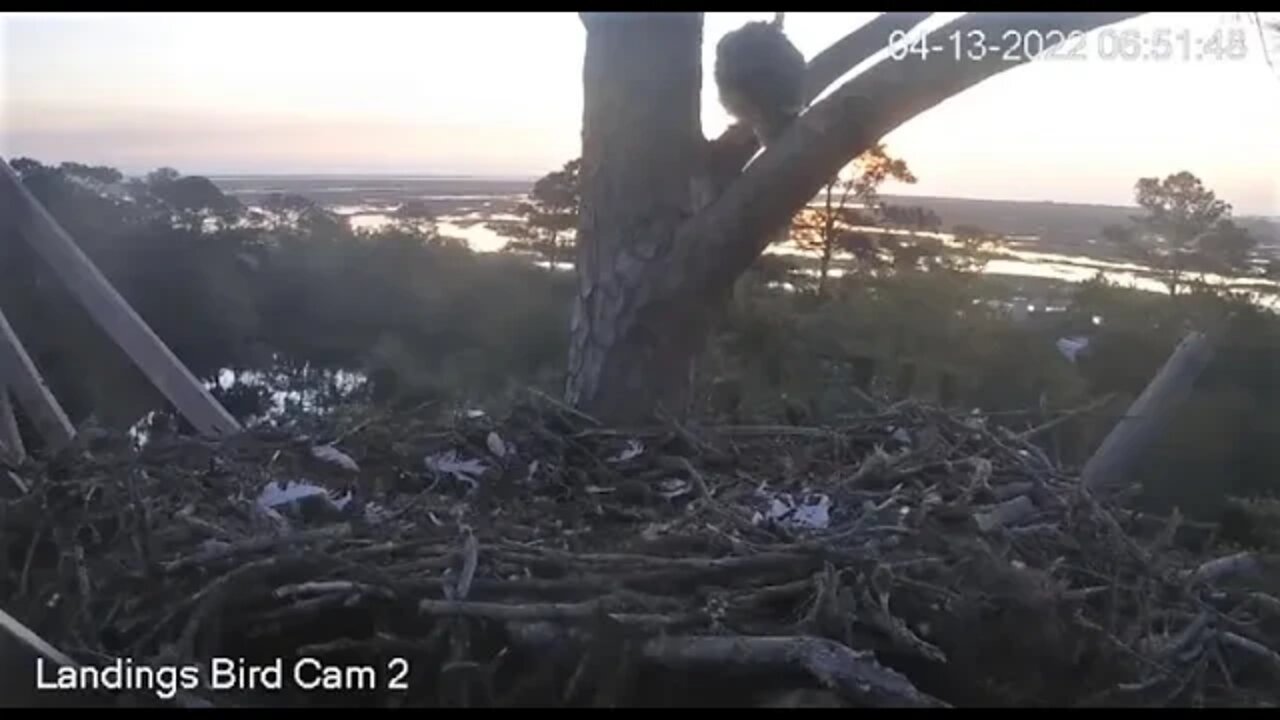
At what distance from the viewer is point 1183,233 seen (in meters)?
4.66

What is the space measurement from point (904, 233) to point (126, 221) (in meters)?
3.22

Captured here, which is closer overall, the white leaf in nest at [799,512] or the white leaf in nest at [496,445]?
the white leaf in nest at [799,512]

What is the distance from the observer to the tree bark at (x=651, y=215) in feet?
10.2

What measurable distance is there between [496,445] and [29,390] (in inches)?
44.5

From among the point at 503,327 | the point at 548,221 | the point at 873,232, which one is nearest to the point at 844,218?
the point at 873,232

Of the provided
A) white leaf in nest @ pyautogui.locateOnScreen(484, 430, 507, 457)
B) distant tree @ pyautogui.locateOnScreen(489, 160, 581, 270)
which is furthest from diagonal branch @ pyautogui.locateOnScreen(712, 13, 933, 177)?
distant tree @ pyautogui.locateOnScreen(489, 160, 581, 270)

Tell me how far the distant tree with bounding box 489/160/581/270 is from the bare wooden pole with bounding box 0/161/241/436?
7.65ft

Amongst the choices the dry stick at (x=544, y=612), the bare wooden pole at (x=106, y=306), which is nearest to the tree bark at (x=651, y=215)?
the bare wooden pole at (x=106, y=306)

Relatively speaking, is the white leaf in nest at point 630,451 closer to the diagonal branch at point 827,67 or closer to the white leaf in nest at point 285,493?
the white leaf in nest at point 285,493

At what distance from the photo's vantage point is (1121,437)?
124 inches

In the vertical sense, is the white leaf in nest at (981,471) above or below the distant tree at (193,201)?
below

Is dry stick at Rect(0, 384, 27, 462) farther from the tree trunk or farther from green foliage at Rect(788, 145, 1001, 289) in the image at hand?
green foliage at Rect(788, 145, 1001, 289)

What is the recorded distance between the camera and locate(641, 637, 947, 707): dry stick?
1.36m
